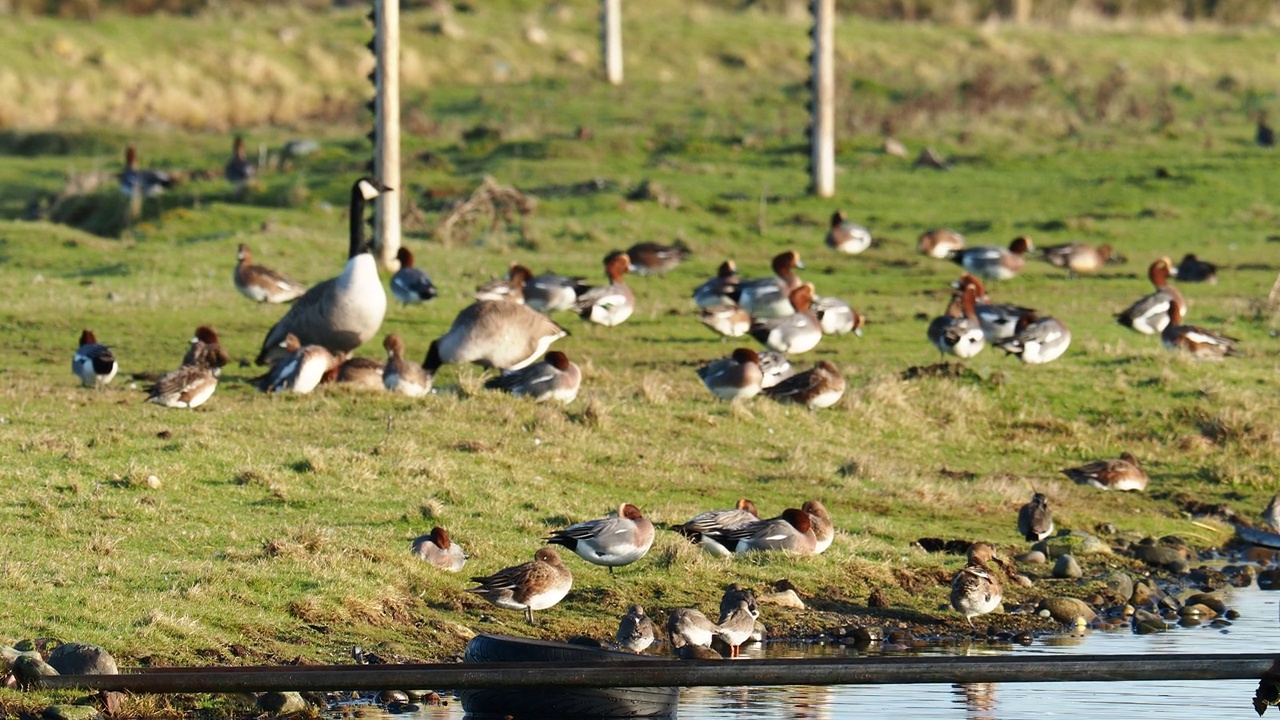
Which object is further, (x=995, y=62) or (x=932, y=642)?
(x=995, y=62)

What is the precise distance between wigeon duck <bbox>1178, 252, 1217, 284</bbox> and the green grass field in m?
0.17

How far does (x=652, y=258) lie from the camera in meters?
25.8

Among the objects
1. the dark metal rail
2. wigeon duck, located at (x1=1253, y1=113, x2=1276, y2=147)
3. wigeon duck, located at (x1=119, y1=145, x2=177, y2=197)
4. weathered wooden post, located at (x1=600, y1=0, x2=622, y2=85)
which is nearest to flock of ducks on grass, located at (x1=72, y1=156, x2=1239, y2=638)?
the dark metal rail

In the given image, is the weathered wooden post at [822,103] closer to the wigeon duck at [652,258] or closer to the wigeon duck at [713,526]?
the wigeon duck at [652,258]

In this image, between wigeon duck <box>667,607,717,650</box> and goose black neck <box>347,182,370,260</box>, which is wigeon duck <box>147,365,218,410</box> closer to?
goose black neck <box>347,182,370,260</box>

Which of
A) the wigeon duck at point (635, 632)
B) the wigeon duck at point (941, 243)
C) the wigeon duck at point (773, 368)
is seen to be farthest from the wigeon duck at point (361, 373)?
the wigeon duck at point (941, 243)

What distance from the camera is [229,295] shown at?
2358 cm

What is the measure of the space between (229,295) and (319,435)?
8.61m

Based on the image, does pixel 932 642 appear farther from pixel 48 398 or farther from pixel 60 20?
pixel 60 20

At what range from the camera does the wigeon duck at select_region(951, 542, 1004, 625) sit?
41.4ft

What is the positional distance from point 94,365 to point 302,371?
2031 millimetres

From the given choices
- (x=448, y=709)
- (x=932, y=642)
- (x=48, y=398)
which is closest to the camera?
(x=448, y=709)

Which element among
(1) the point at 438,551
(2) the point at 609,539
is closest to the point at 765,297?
(2) the point at 609,539

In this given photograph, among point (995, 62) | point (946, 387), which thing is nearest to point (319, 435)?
point (946, 387)
